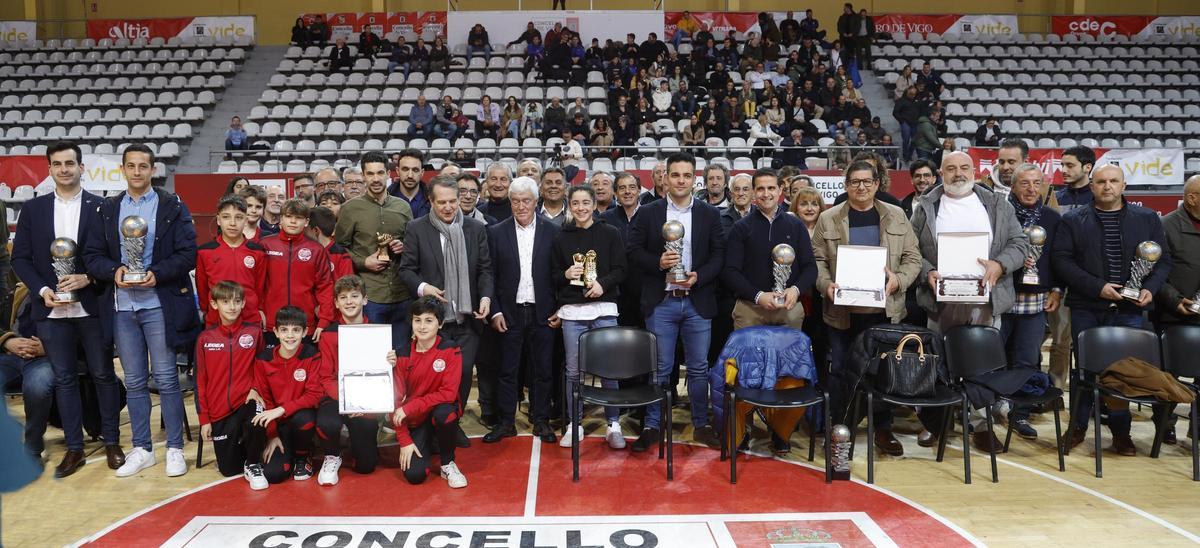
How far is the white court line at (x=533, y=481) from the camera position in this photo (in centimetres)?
391

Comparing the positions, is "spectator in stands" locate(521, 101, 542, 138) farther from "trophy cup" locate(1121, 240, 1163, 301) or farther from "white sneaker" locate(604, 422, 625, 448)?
"trophy cup" locate(1121, 240, 1163, 301)

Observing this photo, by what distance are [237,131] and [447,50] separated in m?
5.32

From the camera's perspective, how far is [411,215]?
17.0ft

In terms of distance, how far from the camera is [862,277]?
4512mm

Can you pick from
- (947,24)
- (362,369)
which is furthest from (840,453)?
(947,24)

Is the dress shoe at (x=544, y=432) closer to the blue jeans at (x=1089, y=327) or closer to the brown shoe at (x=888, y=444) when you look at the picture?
the brown shoe at (x=888, y=444)

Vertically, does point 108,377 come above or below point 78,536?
above

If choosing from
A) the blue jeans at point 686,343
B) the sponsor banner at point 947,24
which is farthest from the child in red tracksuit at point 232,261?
the sponsor banner at point 947,24

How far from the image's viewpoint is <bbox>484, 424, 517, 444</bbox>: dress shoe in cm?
498

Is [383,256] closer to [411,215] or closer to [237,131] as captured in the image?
[411,215]

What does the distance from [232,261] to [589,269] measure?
2.08 meters

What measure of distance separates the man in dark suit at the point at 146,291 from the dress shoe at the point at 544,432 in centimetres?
210

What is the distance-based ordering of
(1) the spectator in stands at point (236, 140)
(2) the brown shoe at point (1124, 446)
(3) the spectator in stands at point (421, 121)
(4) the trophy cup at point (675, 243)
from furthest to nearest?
(3) the spectator in stands at point (421, 121), (1) the spectator in stands at point (236, 140), (2) the brown shoe at point (1124, 446), (4) the trophy cup at point (675, 243)

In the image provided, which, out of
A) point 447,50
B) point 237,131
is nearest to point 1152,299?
point 237,131
